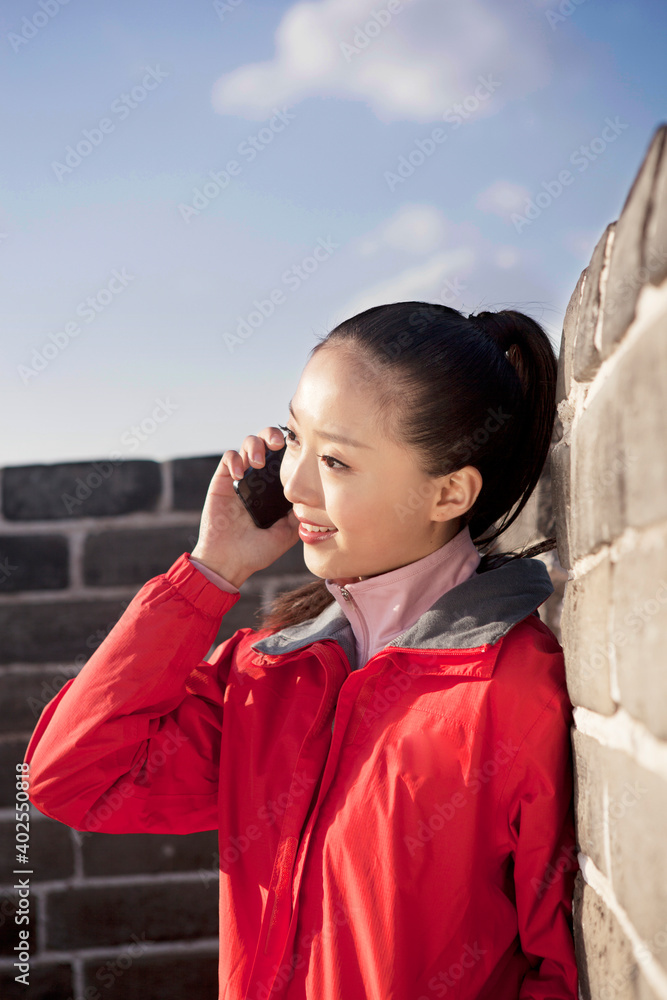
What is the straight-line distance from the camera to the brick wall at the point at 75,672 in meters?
2.34

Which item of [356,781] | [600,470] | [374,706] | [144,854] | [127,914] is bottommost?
[127,914]

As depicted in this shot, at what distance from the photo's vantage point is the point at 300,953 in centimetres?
125

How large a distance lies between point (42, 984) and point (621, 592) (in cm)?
238

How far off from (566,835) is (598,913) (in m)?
0.19

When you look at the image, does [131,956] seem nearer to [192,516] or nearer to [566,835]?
[192,516]

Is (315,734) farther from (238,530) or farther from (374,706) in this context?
(238,530)

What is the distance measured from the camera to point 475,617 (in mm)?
1293

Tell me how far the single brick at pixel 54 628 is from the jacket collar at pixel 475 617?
3.41ft

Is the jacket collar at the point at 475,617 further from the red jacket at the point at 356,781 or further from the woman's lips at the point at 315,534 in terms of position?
the woman's lips at the point at 315,534

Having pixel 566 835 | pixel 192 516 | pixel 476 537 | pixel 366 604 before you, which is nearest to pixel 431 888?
pixel 566 835

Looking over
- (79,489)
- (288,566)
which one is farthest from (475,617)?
(79,489)

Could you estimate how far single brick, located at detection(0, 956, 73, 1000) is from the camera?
7.63ft

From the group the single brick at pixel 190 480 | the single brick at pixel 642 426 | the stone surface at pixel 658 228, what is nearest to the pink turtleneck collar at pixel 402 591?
the single brick at pixel 642 426

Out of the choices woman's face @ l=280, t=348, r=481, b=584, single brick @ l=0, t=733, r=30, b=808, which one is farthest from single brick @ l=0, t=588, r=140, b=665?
woman's face @ l=280, t=348, r=481, b=584
